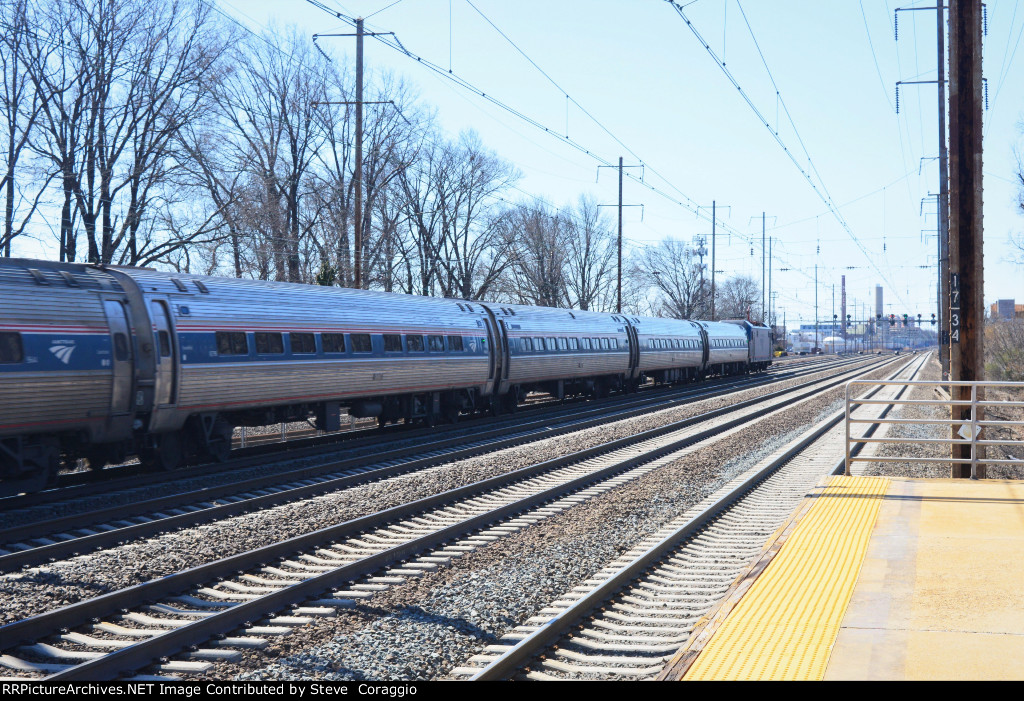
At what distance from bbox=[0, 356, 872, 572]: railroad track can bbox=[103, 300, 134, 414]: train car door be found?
6.65ft

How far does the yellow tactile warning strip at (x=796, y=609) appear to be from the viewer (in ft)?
17.7

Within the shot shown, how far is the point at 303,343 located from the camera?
58.1 feet

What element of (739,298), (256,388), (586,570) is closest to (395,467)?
(256,388)

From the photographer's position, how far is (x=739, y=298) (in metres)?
134

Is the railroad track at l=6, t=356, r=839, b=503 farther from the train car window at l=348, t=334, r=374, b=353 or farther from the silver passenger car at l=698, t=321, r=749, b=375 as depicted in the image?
the silver passenger car at l=698, t=321, r=749, b=375

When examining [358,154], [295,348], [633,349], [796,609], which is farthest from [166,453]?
[633,349]

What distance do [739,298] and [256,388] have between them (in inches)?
4888

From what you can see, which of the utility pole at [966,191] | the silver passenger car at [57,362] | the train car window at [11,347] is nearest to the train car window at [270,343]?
the silver passenger car at [57,362]

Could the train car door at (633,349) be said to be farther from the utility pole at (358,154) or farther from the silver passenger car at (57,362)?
the silver passenger car at (57,362)

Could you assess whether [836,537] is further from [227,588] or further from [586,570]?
[227,588]

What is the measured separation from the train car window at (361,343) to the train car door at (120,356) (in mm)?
5889

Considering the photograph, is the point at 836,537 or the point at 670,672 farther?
the point at 836,537

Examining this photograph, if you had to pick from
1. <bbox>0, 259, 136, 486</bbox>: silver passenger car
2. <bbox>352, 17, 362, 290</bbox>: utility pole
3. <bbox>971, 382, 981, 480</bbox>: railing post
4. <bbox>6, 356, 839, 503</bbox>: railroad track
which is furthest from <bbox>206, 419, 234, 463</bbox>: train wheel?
<bbox>971, 382, 981, 480</bbox>: railing post

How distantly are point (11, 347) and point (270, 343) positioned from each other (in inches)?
209
